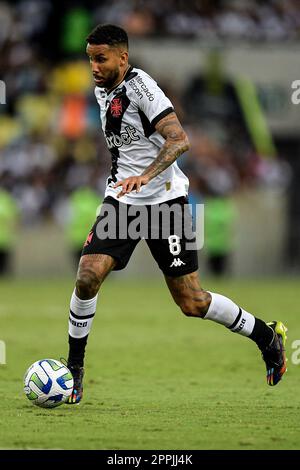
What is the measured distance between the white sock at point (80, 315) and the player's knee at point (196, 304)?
625 mm

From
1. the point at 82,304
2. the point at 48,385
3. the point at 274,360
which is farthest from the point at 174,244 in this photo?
the point at 48,385

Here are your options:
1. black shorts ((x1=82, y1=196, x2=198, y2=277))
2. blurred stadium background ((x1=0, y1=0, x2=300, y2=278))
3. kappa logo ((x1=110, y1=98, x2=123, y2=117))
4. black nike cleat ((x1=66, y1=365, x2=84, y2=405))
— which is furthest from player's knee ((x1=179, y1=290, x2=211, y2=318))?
blurred stadium background ((x1=0, y1=0, x2=300, y2=278))

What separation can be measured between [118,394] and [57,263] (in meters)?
13.8

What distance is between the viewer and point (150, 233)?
7941 millimetres

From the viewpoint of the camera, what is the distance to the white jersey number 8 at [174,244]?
7945 millimetres

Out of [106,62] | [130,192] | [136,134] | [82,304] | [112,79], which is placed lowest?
[82,304]

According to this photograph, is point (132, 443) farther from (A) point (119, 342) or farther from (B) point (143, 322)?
(B) point (143, 322)

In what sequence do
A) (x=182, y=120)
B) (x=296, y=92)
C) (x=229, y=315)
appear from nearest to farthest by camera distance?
(x=229, y=315), (x=182, y=120), (x=296, y=92)

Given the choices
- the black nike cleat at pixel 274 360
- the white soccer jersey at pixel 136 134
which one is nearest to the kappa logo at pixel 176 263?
the white soccer jersey at pixel 136 134

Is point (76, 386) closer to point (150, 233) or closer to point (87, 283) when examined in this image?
point (87, 283)

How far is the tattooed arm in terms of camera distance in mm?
7465

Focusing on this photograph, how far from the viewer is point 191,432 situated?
668 cm

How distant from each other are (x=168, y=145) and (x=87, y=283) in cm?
106

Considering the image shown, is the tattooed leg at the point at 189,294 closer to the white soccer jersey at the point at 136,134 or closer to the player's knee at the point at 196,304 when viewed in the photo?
the player's knee at the point at 196,304
